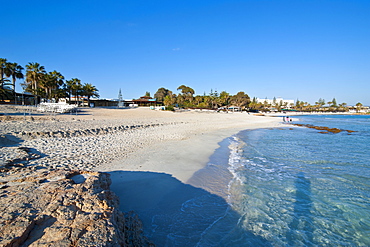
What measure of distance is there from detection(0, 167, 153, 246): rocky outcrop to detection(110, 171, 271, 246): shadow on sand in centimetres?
51

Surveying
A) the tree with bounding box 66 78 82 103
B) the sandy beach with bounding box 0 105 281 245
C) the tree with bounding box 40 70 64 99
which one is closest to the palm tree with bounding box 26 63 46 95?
the tree with bounding box 40 70 64 99

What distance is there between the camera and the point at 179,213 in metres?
4.14

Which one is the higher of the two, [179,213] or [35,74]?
[35,74]

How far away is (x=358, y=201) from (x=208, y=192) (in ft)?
13.3

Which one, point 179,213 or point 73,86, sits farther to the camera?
point 73,86

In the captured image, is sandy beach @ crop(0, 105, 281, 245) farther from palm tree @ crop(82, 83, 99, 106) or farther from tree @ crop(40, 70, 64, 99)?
palm tree @ crop(82, 83, 99, 106)

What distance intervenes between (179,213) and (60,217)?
2.45 meters

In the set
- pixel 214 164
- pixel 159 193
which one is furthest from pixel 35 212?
pixel 214 164

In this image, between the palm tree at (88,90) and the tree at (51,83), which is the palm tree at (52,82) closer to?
the tree at (51,83)

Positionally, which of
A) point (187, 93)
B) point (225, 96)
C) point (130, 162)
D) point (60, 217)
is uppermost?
point (187, 93)

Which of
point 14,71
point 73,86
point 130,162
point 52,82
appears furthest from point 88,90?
point 130,162

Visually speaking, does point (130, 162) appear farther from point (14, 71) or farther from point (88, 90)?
point (88, 90)

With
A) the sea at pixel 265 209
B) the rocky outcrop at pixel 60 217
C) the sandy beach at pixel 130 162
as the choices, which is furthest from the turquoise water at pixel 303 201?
the rocky outcrop at pixel 60 217

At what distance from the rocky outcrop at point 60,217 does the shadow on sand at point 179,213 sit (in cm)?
A: 51
